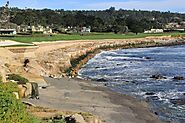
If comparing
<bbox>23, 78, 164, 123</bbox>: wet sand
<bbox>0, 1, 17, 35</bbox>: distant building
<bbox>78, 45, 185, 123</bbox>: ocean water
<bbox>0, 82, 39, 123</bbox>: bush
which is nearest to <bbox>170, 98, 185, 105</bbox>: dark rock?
<bbox>78, 45, 185, 123</bbox>: ocean water

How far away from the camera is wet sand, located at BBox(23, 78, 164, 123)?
27812 millimetres

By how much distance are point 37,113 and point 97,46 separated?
8679 centimetres

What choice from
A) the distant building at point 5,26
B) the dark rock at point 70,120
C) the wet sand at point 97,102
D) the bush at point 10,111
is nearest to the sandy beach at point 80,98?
the wet sand at point 97,102

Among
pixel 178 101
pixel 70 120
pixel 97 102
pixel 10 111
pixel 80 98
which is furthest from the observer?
pixel 178 101

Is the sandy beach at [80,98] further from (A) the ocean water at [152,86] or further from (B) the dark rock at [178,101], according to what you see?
(B) the dark rock at [178,101]

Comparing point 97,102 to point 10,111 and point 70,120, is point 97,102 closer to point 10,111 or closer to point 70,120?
point 70,120

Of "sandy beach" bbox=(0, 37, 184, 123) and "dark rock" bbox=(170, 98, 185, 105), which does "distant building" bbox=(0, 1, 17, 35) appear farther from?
"dark rock" bbox=(170, 98, 185, 105)

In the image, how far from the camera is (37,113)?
2323cm

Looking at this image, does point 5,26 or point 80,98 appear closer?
point 80,98

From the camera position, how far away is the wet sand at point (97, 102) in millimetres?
27812

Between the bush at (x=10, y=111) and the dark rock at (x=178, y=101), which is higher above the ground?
the bush at (x=10, y=111)

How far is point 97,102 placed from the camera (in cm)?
3250

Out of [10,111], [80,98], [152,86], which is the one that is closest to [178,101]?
[80,98]

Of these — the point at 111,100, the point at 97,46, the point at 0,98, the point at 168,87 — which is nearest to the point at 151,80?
the point at 168,87
